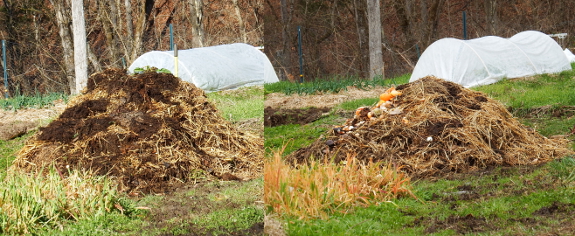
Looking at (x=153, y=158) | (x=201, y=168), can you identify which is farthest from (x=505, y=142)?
(x=153, y=158)

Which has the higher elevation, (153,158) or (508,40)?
(508,40)

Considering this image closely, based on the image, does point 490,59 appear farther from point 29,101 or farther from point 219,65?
point 29,101

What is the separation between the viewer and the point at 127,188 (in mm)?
4340

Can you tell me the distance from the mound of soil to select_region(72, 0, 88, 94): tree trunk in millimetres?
1569

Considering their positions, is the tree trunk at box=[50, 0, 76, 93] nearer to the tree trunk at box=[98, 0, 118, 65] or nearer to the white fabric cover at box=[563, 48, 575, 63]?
the tree trunk at box=[98, 0, 118, 65]

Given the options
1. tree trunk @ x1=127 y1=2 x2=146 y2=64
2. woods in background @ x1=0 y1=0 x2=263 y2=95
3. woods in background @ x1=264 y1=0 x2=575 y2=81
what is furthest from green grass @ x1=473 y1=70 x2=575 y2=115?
tree trunk @ x1=127 y1=2 x2=146 y2=64

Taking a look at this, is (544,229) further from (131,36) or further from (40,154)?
(40,154)

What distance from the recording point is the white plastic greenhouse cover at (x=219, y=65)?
401 cm

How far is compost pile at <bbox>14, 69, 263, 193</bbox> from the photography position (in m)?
4.48

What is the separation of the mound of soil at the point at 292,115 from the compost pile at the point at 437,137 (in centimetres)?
33

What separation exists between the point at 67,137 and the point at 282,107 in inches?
69.0

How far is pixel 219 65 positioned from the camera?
4258 millimetres

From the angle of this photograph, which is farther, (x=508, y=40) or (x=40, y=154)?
(x=508, y=40)

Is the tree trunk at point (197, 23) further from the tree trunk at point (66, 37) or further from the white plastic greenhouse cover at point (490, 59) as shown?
the white plastic greenhouse cover at point (490, 59)
